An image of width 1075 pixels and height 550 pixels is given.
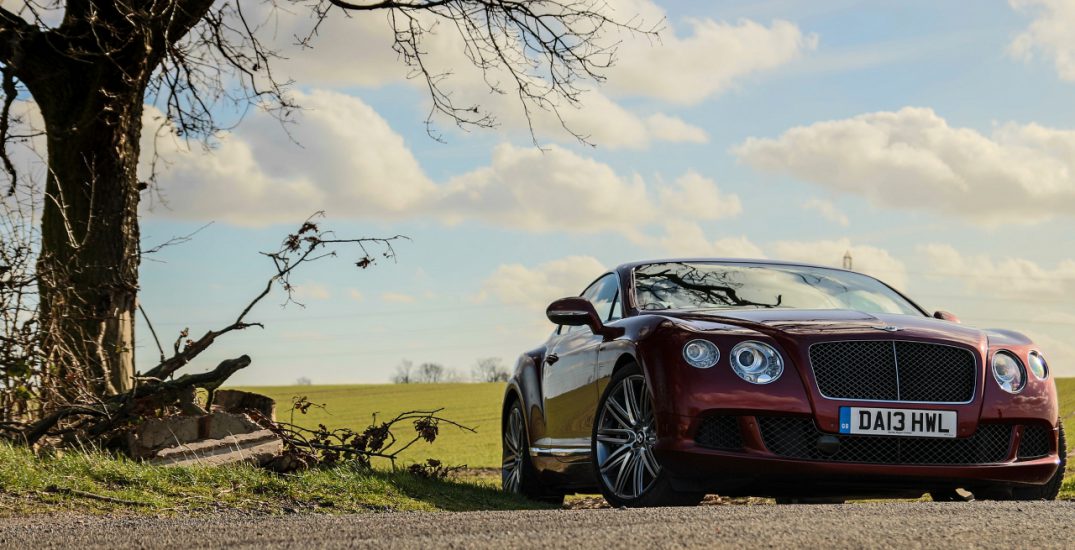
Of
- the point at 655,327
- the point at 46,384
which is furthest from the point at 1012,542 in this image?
the point at 46,384

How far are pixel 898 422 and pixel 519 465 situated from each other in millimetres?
3795

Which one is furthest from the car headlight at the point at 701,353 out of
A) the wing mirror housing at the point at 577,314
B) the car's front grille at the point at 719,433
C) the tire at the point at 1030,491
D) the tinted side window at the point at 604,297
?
the tire at the point at 1030,491

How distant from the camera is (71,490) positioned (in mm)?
8055

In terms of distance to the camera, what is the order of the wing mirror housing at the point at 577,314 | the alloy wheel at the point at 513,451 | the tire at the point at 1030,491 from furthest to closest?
the alloy wheel at the point at 513,451 → the wing mirror housing at the point at 577,314 → the tire at the point at 1030,491

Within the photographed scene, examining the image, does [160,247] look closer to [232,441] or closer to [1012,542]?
[232,441]

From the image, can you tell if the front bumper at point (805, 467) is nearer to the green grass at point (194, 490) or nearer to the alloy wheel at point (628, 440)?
the alloy wheel at point (628, 440)

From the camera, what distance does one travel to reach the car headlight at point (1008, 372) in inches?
262

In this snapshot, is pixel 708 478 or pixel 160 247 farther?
pixel 160 247

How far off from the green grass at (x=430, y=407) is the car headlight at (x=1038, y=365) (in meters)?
14.1

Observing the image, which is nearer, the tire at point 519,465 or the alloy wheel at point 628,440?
the alloy wheel at point 628,440

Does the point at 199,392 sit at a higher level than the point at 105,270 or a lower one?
lower

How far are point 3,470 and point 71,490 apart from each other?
0.56 m

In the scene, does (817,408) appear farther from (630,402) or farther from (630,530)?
(630,530)

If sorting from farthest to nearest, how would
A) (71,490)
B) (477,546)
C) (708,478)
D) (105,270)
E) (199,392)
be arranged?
(105,270) < (199,392) < (71,490) < (708,478) < (477,546)
